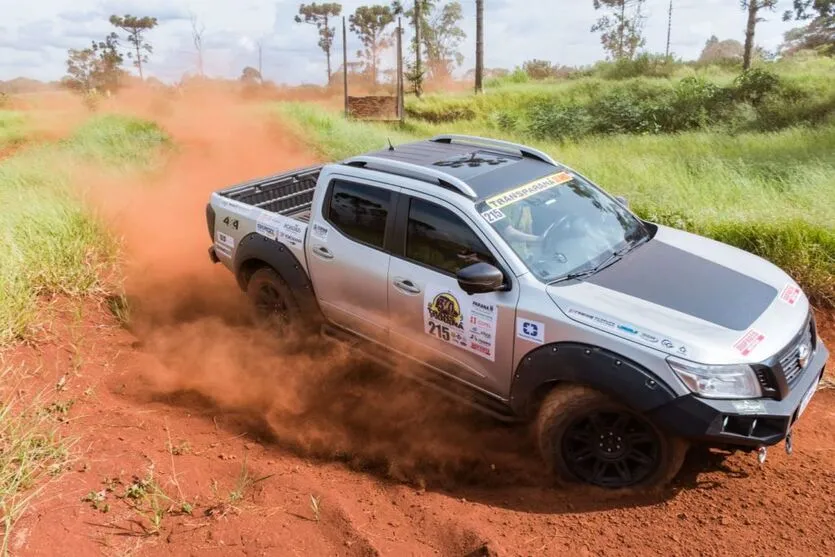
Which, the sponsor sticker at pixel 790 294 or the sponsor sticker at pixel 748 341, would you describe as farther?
the sponsor sticker at pixel 790 294

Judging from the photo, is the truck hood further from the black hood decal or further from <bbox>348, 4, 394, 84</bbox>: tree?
<bbox>348, 4, 394, 84</bbox>: tree

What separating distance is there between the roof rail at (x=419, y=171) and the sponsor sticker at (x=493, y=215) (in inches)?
5.8

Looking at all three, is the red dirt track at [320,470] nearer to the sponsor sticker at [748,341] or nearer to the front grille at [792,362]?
the front grille at [792,362]

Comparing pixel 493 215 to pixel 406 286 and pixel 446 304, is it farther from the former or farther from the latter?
pixel 406 286

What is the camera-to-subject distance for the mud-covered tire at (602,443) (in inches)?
140

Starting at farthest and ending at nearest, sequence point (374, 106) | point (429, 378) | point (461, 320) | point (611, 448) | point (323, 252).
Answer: point (374, 106), point (323, 252), point (429, 378), point (461, 320), point (611, 448)

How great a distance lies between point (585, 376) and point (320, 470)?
1.99 m

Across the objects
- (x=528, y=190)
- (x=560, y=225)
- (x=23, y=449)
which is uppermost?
(x=528, y=190)

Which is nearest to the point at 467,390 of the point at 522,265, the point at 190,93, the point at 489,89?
the point at 522,265

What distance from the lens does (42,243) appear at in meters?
6.86

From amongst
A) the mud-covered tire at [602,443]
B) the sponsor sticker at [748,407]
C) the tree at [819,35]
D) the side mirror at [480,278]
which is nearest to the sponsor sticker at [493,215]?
the side mirror at [480,278]

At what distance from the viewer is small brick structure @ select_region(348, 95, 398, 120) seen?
25.6 metres

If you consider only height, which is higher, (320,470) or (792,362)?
(792,362)

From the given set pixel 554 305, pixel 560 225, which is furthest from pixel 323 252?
pixel 554 305
